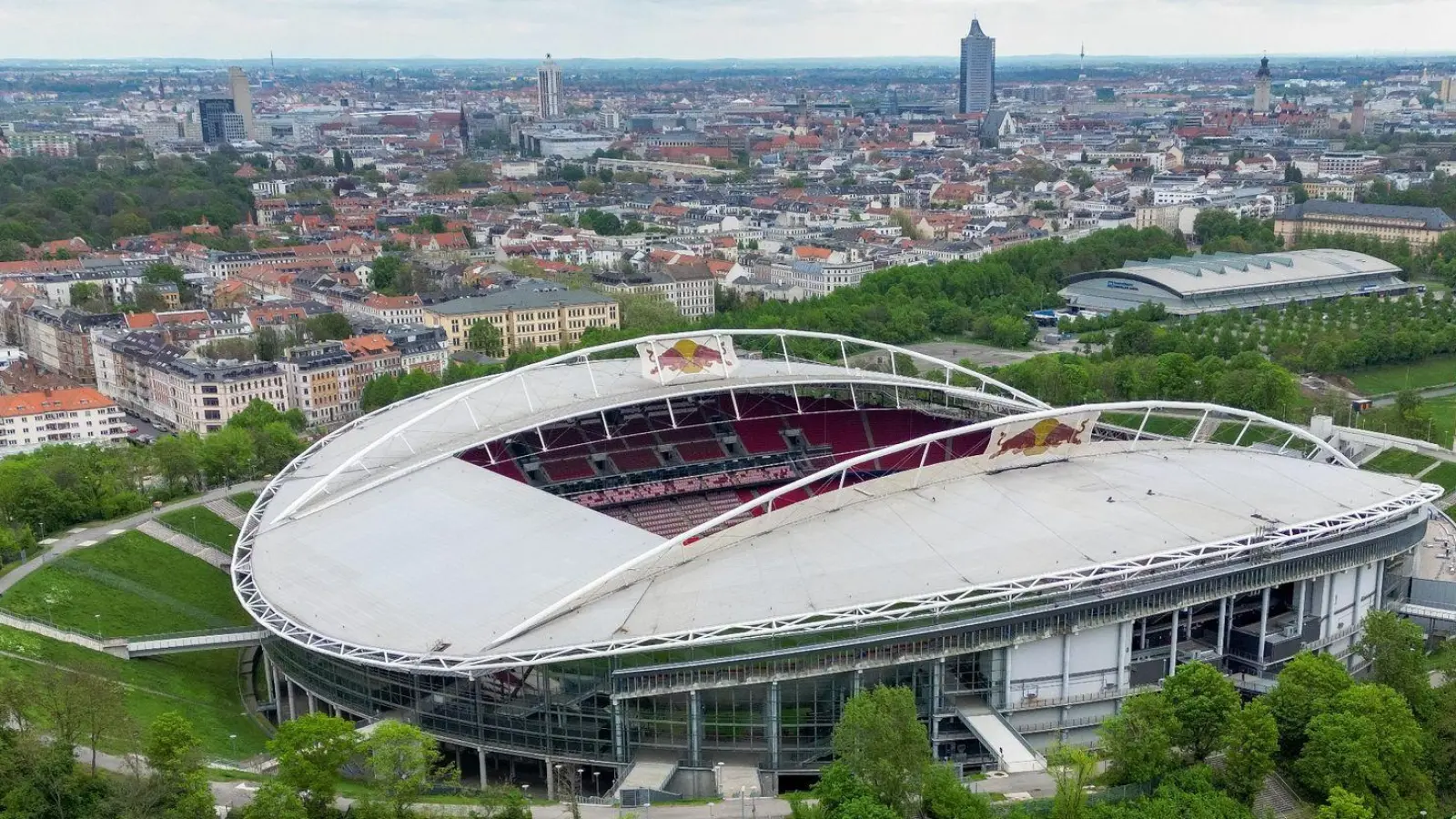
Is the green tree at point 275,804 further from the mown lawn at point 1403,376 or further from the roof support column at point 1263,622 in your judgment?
the mown lawn at point 1403,376

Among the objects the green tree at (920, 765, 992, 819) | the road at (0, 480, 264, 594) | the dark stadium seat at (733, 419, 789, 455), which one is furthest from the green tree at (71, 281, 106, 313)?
the green tree at (920, 765, 992, 819)

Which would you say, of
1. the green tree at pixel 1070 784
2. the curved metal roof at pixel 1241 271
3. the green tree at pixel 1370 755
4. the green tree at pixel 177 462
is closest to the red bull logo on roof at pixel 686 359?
the green tree at pixel 177 462

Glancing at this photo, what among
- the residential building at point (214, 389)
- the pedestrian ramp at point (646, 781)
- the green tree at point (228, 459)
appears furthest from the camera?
the residential building at point (214, 389)

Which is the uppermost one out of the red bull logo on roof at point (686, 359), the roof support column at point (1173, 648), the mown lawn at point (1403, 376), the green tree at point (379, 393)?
the red bull logo on roof at point (686, 359)

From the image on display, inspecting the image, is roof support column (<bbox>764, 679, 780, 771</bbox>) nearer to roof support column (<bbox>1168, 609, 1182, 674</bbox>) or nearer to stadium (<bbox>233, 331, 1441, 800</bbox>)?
stadium (<bbox>233, 331, 1441, 800</bbox>)

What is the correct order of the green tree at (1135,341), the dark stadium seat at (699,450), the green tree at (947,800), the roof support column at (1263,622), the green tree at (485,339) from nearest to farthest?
1. the green tree at (947,800)
2. the roof support column at (1263,622)
3. the dark stadium seat at (699,450)
4. the green tree at (1135,341)
5. the green tree at (485,339)

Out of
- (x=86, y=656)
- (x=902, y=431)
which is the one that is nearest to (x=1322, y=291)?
(x=902, y=431)
